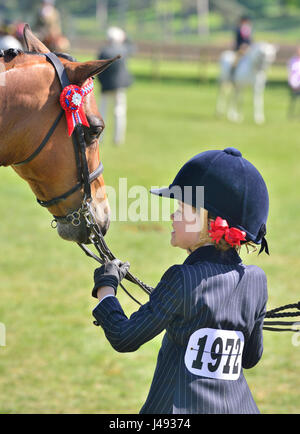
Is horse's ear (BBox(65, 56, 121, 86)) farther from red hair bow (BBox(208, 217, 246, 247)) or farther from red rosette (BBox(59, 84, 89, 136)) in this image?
red hair bow (BBox(208, 217, 246, 247))

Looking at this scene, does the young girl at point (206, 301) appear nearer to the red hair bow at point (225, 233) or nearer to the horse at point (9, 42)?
the red hair bow at point (225, 233)

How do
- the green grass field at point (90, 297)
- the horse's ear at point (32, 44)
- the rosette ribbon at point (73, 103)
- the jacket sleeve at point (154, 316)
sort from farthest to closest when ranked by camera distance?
1. the green grass field at point (90, 297)
2. the horse's ear at point (32, 44)
3. the rosette ribbon at point (73, 103)
4. the jacket sleeve at point (154, 316)

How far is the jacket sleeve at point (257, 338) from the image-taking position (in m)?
2.54

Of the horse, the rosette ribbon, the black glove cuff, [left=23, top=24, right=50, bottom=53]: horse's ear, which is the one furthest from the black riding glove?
the horse

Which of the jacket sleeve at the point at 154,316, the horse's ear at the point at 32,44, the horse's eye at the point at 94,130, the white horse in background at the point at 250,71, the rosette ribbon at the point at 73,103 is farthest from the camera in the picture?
the white horse in background at the point at 250,71

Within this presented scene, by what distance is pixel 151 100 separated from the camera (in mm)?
23203

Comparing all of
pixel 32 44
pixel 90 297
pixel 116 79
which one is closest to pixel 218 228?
pixel 32 44

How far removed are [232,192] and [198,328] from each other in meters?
0.50

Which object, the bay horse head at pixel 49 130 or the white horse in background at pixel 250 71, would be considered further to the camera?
the white horse in background at pixel 250 71

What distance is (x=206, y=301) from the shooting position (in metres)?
2.37

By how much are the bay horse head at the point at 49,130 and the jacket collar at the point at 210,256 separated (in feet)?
2.50

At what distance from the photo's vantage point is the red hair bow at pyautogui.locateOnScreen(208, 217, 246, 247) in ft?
7.81

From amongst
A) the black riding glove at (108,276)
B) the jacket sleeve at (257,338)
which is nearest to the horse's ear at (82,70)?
the black riding glove at (108,276)

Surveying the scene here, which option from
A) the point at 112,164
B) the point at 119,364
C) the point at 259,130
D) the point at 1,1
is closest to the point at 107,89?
the point at 112,164
